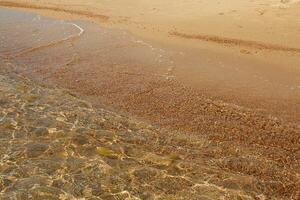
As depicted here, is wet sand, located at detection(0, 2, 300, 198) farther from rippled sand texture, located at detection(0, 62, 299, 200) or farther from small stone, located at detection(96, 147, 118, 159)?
small stone, located at detection(96, 147, 118, 159)

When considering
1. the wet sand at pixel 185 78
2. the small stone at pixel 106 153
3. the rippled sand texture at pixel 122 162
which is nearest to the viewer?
the rippled sand texture at pixel 122 162

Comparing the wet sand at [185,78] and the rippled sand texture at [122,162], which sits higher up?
the wet sand at [185,78]

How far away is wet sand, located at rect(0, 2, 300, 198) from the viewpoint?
7.96 metres

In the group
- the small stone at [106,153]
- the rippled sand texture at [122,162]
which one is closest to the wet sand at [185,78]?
the rippled sand texture at [122,162]

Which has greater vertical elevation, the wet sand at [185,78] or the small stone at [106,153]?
the wet sand at [185,78]

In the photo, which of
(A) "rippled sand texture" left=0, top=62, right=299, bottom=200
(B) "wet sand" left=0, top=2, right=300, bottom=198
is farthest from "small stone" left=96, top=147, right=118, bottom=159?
(B) "wet sand" left=0, top=2, right=300, bottom=198

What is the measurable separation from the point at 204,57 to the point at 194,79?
68.7 inches

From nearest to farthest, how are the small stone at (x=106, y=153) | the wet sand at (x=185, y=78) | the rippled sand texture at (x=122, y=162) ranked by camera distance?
the rippled sand texture at (x=122, y=162) → the small stone at (x=106, y=153) → the wet sand at (x=185, y=78)

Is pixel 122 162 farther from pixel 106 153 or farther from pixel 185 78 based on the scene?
pixel 185 78

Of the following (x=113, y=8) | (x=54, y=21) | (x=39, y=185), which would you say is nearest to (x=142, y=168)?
(x=39, y=185)

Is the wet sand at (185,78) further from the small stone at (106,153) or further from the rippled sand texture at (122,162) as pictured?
the small stone at (106,153)

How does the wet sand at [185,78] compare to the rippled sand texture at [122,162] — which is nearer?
the rippled sand texture at [122,162]

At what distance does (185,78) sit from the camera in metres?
10.5

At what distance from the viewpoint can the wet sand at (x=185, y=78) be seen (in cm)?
796
